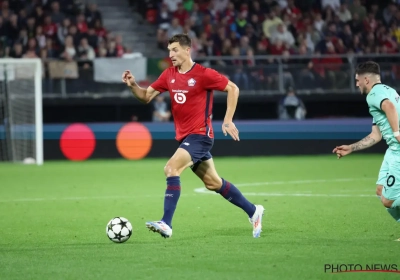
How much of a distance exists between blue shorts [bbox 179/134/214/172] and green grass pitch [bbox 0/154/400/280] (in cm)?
81

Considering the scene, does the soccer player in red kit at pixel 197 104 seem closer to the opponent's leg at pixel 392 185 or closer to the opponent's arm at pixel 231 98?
the opponent's arm at pixel 231 98

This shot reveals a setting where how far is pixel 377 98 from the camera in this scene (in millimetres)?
7809

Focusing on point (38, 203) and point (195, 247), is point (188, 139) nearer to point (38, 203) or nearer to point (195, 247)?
point (195, 247)

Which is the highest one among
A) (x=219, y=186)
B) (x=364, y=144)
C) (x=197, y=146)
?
(x=364, y=144)

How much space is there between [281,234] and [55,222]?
2883mm

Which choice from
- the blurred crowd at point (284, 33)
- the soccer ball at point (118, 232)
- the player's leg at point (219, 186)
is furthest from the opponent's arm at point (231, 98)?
the blurred crowd at point (284, 33)

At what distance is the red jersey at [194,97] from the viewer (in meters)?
8.48

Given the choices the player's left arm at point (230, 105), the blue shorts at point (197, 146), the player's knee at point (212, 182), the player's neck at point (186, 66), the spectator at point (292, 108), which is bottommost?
the spectator at point (292, 108)

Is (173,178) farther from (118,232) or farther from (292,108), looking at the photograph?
(292,108)

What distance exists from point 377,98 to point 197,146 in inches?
73.3

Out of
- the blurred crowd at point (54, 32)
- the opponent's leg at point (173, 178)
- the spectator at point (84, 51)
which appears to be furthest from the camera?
the spectator at point (84, 51)

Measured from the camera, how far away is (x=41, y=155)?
1897cm

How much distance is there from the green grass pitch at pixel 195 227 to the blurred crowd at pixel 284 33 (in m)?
4.56

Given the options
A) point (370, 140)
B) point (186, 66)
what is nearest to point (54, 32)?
point (186, 66)
